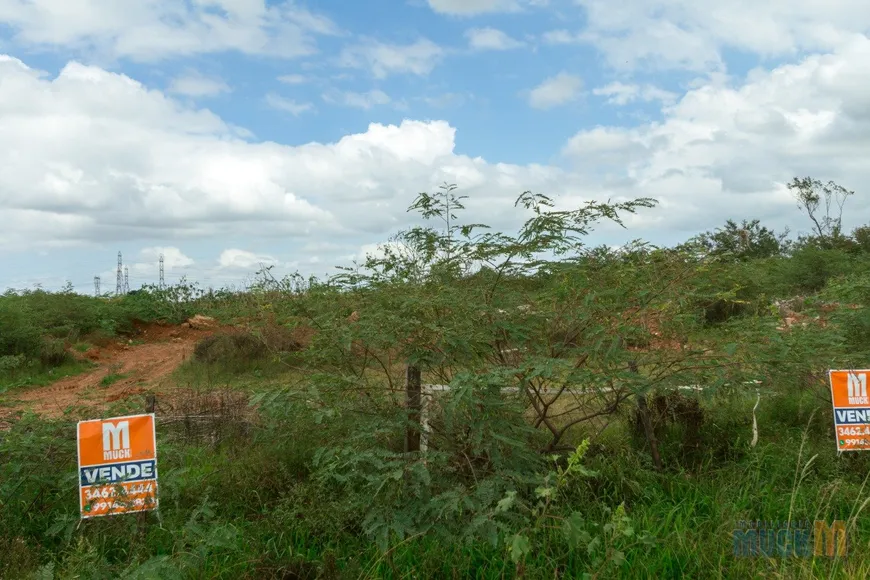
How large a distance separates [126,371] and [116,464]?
466 inches

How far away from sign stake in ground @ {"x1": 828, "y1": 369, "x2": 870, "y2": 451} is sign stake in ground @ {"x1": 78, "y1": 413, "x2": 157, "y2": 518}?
15.3ft

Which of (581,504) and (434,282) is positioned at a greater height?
(434,282)

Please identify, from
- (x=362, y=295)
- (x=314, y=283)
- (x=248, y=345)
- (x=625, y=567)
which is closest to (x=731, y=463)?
(x=625, y=567)

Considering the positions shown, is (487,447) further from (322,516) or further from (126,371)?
(126,371)

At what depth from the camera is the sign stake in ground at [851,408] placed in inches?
203

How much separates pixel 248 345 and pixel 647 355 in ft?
34.3

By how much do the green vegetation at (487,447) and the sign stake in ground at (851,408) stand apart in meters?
0.11

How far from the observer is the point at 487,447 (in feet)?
13.5

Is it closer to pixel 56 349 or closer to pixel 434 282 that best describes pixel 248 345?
pixel 56 349

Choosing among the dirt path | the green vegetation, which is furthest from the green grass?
the dirt path

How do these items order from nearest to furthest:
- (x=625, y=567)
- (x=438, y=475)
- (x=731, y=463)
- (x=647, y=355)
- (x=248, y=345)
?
1. (x=625, y=567)
2. (x=438, y=475)
3. (x=647, y=355)
4. (x=731, y=463)
5. (x=248, y=345)

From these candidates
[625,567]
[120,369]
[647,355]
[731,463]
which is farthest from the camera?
→ [120,369]

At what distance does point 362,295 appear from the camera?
497 cm

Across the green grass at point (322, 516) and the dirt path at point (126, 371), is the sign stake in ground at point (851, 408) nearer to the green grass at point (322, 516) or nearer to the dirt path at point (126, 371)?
the green grass at point (322, 516)
